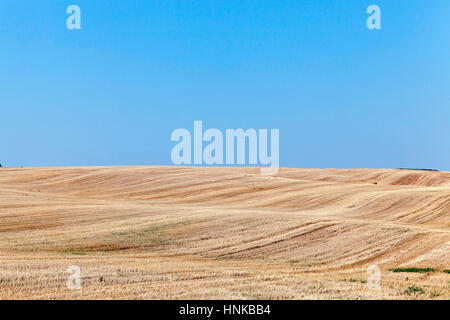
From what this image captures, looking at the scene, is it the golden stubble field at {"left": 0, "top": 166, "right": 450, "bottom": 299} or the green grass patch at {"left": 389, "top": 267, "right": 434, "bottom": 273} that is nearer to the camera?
the golden stubble field at {"left": 0, "top": 166, "right": 450, "bottom": 299}

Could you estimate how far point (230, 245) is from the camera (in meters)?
30.6

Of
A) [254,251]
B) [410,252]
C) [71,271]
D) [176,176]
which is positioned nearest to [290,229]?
[254,251]

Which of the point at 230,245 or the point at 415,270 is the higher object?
the point at 415,270

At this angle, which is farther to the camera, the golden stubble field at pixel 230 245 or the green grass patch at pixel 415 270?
the green grass patch at pixel 415 270

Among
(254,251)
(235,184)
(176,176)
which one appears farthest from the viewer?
(176,176)

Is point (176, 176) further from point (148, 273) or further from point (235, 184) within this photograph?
point (148, 273)

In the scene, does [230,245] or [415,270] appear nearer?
[415,270]

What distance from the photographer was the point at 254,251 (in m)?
29.5

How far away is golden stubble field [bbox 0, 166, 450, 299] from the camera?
18.5 metres

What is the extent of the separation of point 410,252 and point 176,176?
151 ft

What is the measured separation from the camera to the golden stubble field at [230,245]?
60.8 feet
